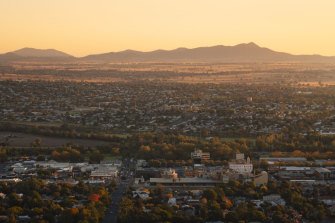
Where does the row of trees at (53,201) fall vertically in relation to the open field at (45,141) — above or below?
above

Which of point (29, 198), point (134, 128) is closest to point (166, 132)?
point (134, 128)

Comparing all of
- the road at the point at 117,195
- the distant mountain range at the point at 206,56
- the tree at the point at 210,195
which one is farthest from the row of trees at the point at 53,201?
the distant mountain range at the point at 206,56

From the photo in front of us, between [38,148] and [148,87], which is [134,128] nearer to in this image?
[38,148]

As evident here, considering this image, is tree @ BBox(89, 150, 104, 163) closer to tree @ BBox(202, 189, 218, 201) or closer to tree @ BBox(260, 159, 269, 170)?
tree @ BBox(260, 159, 269, 170)

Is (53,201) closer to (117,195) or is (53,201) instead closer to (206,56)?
(117,195)

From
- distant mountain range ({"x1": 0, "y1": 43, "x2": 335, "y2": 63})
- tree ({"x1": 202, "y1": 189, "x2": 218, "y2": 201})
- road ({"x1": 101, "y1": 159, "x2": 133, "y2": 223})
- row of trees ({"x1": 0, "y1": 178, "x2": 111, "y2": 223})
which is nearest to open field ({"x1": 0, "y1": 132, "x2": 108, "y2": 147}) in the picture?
road ({"x1": 101, "y1": 159, "x2": 133, "y2": 223})

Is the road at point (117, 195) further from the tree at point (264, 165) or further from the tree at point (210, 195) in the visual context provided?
the tree at point (264, 165)

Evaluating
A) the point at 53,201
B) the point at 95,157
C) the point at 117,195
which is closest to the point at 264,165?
the point at 117,195

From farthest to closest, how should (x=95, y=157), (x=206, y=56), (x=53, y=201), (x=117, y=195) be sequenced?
(x=206, y=56)
(x=95, y=157)
(x=117, y=195)
(x=53, y=201)
